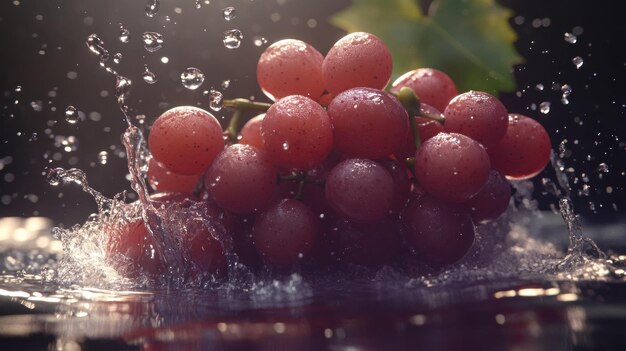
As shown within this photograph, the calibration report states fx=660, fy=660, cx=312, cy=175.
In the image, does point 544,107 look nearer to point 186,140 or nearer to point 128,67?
point 186,140

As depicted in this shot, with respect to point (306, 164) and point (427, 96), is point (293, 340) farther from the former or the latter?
point (427, 96)

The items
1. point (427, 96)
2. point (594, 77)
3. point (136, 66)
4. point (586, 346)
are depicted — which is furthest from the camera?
point (136, 66)

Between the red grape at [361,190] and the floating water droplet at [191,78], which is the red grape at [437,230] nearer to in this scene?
the red grape at [361,190]

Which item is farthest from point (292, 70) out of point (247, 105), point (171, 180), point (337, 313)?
point (337, 313)

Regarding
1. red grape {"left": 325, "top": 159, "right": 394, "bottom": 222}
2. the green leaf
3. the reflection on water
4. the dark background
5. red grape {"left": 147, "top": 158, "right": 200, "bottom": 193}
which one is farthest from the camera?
the dark background

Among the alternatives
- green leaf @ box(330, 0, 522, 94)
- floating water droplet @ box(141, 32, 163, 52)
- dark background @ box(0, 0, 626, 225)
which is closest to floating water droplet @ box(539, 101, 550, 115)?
green leaf @ box(330, 0, 522, 94)

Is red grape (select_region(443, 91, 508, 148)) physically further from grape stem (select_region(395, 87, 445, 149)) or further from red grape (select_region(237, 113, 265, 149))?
red grape (select_region(237, 113, 265, 149))

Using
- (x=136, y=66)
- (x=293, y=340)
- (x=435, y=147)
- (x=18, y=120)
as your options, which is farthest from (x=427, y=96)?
(x=18, y=120)
